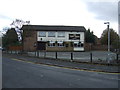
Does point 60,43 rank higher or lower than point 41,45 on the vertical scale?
higher

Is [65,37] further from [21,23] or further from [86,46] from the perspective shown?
[21,23]

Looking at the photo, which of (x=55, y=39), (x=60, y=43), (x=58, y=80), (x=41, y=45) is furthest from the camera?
(x=55, y=39)

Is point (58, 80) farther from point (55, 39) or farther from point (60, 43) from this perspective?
point (55, 39)

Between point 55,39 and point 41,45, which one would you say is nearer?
point 41,45

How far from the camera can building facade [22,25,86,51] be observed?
57656 millimetres

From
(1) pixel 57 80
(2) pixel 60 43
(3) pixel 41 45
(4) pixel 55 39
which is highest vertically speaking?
(4) pixel 55 39

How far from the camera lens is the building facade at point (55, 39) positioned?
5766 centimetres

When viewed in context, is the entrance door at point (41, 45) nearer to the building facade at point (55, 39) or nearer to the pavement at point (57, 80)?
the building facade at point (55, 39)

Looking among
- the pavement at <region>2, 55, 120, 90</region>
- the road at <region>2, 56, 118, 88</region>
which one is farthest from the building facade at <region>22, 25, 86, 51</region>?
the road at <region>2, 56, 118, 88</region>

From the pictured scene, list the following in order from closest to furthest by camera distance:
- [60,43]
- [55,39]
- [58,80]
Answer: [58,80] → [60,43] → [55,39]

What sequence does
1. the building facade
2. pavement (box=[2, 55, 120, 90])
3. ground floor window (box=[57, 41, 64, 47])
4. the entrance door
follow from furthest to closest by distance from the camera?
ground floor window (box=[57, 41, 64, 47]) < the entrance door < the building facade < pavement (box=[2, 55, 120, 90])

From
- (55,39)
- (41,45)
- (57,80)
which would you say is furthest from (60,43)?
(57,80)

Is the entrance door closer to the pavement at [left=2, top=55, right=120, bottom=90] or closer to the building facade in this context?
the building facade

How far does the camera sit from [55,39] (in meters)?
58.5
